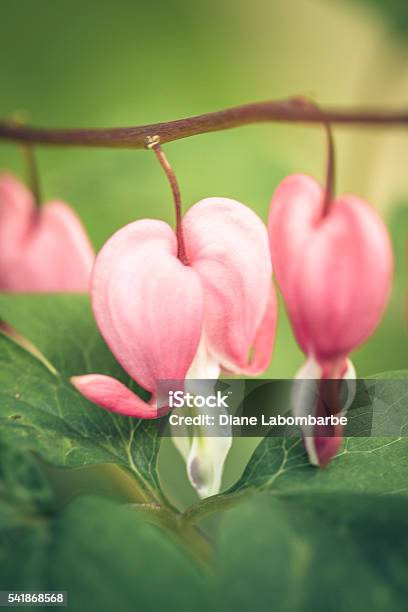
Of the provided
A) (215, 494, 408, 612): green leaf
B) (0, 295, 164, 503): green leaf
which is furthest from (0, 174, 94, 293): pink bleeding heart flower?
(215, 494, 408, 612): green leaf

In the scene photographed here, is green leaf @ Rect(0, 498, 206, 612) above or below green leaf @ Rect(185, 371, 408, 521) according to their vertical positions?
below

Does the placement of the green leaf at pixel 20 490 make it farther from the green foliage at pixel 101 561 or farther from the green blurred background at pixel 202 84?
the green blurred background at pixel 202 84

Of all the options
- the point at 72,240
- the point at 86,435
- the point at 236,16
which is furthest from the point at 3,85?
the point at 86,435

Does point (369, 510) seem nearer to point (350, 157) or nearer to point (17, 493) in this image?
point (17, 493)

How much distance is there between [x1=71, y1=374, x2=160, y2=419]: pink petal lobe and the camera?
1.80 feet

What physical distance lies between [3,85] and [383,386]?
87 cm

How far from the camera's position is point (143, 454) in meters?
0.61

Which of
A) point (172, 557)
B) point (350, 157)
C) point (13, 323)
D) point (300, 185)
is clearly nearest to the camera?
point (172, 557)

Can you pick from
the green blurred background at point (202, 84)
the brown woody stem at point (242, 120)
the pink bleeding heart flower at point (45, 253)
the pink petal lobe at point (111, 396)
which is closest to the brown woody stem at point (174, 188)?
the brown woody stem at point (242, 120)

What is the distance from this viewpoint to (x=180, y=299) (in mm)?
562

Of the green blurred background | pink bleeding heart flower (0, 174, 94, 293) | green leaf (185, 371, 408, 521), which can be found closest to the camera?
green leaf (185, 371, 408, 521)

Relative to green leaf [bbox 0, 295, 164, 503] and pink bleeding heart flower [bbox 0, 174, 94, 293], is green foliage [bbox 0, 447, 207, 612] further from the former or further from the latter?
pink bleeding heart flower [bbox 0, 174, 94, 293]

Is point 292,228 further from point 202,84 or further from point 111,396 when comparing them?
point 202,84

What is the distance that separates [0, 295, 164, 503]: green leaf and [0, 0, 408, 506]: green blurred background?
1.30ft
